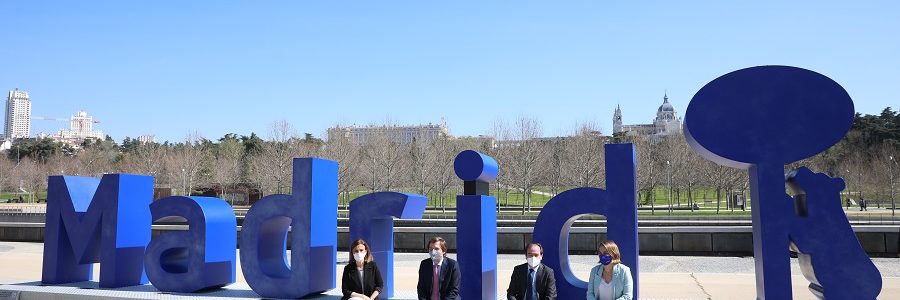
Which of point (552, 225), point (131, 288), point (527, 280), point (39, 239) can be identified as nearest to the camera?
point (527, 280)

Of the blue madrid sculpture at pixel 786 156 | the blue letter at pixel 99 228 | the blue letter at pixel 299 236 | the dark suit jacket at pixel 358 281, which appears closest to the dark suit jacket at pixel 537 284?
the dark suit jacket at pixel 358 281

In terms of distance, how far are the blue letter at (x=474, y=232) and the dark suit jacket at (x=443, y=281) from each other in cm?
125

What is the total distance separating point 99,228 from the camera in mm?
12102

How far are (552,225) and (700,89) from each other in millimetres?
2763

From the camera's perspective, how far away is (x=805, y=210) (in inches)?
324

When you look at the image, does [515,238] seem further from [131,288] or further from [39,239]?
[39,239]

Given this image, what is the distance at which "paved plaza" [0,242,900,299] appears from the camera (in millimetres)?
11406

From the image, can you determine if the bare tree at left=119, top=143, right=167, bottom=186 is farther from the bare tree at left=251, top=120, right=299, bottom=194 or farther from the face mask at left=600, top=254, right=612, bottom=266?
the face mask at left=600, top=254, right=612, bottom=266

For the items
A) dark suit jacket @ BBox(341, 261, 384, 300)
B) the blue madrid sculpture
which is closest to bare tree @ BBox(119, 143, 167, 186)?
dark suit jacket @ BBox(341, 261, 384, 300)

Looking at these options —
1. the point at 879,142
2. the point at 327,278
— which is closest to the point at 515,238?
the point at 327,278

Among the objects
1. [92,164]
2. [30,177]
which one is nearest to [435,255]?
[30,177]

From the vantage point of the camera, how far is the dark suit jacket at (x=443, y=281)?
8.27m

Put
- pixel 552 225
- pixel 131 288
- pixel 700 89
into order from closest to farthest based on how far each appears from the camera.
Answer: pixel 700 89, pixel 552 225, pixel 131 288

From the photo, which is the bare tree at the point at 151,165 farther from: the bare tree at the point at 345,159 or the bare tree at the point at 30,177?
the bare tree at the point at 345,159
